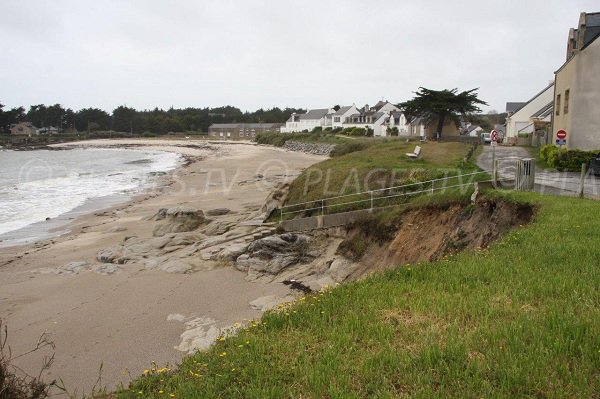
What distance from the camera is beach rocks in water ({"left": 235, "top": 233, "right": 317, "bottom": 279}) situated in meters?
14.9

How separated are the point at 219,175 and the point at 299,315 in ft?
128

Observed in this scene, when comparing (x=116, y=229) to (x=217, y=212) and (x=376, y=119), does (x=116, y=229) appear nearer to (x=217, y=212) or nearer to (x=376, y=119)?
(x=217, y=212)

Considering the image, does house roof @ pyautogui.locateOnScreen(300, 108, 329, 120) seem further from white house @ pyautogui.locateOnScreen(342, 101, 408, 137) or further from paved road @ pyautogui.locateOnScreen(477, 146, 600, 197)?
paved road @ pyautogui.locateOnScreen(477, 146, 600, 197)

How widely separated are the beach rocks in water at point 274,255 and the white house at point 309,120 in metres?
102

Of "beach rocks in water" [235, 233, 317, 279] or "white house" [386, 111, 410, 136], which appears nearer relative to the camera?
"beach rocks in water" [235, 233, 317, 279]

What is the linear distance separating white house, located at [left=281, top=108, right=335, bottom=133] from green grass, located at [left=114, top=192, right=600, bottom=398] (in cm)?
11124

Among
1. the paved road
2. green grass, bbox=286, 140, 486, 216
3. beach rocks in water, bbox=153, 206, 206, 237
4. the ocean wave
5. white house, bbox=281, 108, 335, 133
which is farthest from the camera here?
white house, bbox=281, 108, 335, 133

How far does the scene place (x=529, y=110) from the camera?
5397 centimetres

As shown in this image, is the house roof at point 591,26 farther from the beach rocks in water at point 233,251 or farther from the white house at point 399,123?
the white house at point 399,123

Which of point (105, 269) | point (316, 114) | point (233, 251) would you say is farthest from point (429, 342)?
point (316, 114)

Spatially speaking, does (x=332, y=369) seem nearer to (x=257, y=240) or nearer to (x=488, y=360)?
(x=488, y=360)

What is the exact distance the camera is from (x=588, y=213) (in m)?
10.6

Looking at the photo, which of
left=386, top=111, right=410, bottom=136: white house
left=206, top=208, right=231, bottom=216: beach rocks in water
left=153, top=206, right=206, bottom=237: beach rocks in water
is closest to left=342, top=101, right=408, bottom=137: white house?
left=386, top=111, right=410, bottom=136: white house

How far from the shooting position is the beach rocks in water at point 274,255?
14.9 metres
